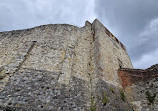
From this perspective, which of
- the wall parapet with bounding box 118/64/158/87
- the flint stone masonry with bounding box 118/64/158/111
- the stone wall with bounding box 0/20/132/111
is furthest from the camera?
the wall parapet with bounding box 118/64/158/87

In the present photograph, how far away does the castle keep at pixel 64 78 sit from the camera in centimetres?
468

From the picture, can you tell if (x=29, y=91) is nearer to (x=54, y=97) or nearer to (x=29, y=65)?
(x=54, y=97)

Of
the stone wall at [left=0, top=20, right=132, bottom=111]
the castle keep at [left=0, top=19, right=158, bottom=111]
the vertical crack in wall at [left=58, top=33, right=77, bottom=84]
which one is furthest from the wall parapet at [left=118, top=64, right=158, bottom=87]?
the vertical crack in wall at [left=58, top=33, right=77, bottom=84]

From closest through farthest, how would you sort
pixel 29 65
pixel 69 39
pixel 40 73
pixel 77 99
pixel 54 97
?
pixel 54 97 < pixel 77 99 < pixel 40 73 < pixel 29 65 < pixel 69 39

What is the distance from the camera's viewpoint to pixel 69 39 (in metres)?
8.30

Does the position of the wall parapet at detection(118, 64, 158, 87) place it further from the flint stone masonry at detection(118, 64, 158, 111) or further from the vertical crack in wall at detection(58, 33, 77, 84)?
the vertical crack in wall at detection(58, 33, 77, 84)

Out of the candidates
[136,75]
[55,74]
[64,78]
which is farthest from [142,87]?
[55,74]

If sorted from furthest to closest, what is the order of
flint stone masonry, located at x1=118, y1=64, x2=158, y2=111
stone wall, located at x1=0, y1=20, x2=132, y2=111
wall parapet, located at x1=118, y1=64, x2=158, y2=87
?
wall parapet, located at x1=118, y1=64, x2=158, y2=87 < flint stone masonry, located at x1=118, y1=64, x2=158, y2=111 < stone wall, located at x1=0, y1=20, x2=132, y2=111

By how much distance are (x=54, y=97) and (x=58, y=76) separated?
134 centimetres

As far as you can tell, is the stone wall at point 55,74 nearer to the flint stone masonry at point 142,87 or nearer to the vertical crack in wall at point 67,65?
the vertical crack in wall at point 67,65

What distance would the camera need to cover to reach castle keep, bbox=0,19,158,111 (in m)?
4.68

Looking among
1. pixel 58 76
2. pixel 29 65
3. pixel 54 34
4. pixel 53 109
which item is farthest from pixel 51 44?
pixel 53 109

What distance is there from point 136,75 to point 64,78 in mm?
5282

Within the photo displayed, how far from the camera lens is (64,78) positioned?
5.75 meters
